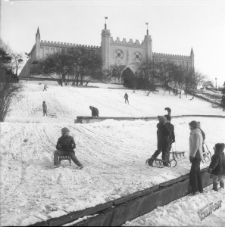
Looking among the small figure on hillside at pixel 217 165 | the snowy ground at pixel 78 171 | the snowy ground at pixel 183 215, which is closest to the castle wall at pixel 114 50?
the snowy ground at pixel 78 171

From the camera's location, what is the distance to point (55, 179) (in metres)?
6.56

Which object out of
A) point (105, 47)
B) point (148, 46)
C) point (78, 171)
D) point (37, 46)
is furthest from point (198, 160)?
point (148, 46)

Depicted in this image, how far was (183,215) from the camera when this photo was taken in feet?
16.5

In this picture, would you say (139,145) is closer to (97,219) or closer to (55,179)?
(55,179)

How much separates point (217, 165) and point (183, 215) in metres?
2.09

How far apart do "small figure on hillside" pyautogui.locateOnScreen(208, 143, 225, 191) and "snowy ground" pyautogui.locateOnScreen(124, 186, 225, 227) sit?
0.73 meters

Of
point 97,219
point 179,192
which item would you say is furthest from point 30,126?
point 97,219

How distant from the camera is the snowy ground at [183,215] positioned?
4.66 m

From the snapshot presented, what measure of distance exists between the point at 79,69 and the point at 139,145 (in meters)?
36.5

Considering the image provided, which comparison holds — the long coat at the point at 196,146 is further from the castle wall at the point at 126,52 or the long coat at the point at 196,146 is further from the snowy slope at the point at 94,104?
the castle wall at the point at 126,52

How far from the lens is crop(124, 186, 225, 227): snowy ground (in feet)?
15.3

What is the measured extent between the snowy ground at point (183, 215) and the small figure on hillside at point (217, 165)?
0.73m

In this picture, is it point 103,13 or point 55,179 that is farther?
point 103,13

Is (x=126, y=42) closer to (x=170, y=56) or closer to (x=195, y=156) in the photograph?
(x=170, y=56)
